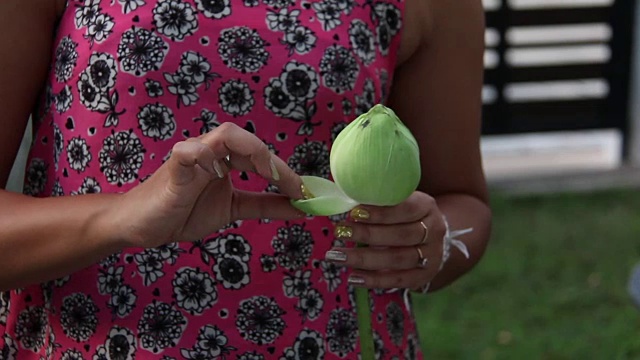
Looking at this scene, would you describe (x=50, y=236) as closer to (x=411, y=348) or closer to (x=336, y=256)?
(x=336, y=256)

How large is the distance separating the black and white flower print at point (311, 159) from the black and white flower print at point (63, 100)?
11.6 inches

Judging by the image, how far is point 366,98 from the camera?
142cm

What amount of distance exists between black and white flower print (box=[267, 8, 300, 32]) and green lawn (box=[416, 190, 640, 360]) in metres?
2.69

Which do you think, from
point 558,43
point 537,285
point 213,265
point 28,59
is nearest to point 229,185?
point 213,265

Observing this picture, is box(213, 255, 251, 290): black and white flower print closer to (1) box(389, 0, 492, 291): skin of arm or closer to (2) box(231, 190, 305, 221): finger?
(2) box(231, 190, 305, 221): finger

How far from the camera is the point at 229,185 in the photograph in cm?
118

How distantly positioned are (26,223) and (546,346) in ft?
9.96

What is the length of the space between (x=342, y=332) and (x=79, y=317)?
1.15ft

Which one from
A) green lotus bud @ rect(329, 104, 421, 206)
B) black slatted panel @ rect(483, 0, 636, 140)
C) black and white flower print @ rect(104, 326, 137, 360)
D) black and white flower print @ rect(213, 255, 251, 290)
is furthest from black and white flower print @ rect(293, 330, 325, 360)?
black slatted panel @ rect(483, 0, 636, 140)

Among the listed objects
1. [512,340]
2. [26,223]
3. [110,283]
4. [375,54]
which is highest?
[375,54]

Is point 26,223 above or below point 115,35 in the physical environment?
below

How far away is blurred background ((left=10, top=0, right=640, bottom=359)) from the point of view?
4.11 m

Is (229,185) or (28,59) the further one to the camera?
(28,59)

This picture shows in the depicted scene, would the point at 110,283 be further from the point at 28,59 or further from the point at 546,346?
the point at 546,346
